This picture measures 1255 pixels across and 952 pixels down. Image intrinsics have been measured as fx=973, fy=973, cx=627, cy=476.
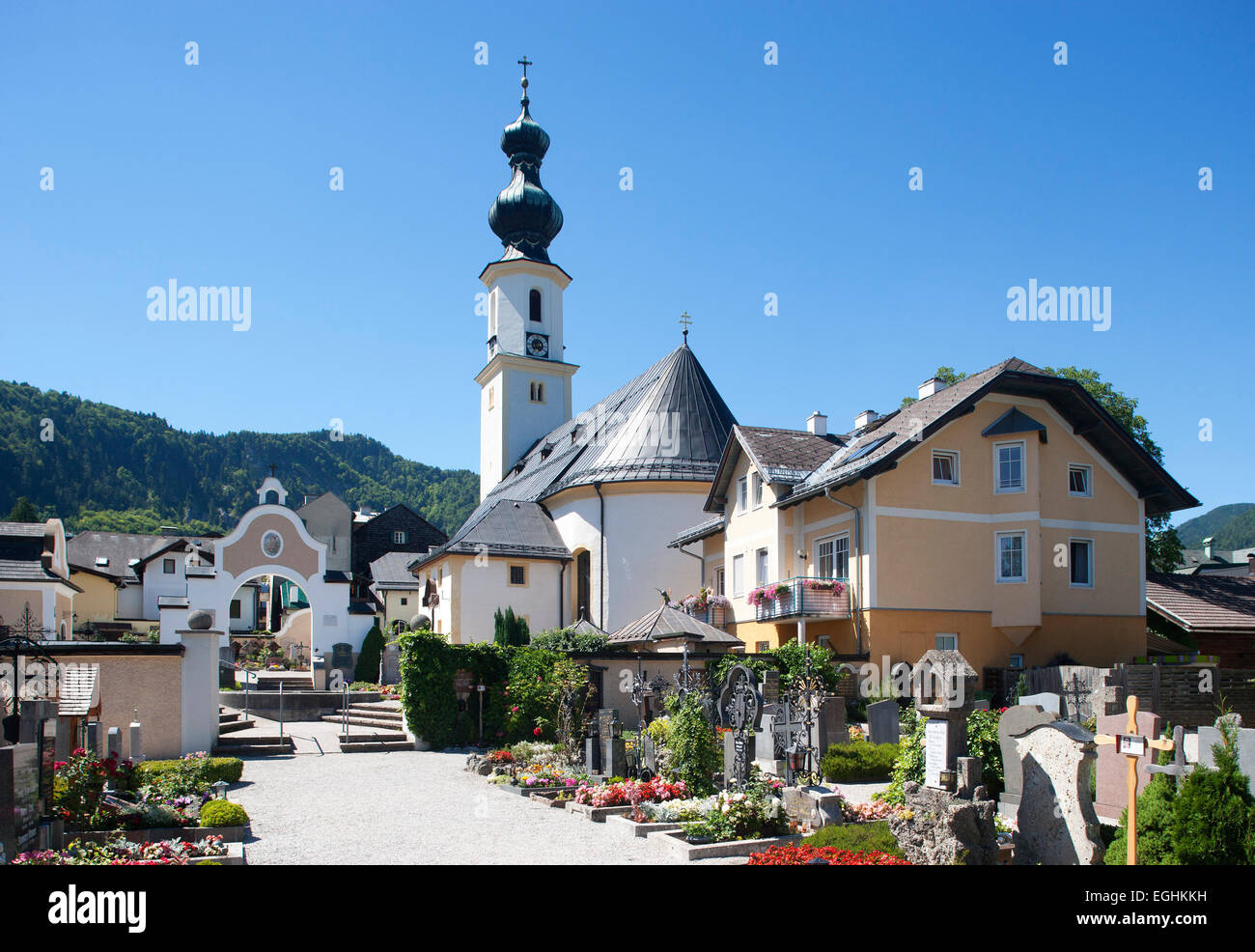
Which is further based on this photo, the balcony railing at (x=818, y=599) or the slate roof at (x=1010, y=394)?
the balcony railing at (x=818, y=599)

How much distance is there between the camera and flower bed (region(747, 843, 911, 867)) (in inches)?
357

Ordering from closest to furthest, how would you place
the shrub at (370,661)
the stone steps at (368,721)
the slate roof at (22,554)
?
the stone steps at (368,721)
the slate roof at (22,554)
the shrub at (370,661)

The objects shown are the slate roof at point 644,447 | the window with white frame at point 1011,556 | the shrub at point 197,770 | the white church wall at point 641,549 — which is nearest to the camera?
the shrub at point 197,770

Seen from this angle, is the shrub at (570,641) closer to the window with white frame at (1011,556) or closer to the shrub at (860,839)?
the window with white frame at (1011,556)

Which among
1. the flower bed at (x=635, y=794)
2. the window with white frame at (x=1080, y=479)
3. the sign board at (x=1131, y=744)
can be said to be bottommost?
the flower bed at (x=635, y=794)

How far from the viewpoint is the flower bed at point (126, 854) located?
29.2 feet

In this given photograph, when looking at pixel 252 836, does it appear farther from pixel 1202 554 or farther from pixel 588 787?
pixel 1202 554

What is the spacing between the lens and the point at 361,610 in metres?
43.1

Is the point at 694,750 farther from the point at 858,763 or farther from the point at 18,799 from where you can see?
the point at 18,799

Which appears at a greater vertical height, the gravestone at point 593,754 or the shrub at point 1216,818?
the shrub at point 1216,818

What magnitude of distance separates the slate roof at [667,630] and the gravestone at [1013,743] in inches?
433

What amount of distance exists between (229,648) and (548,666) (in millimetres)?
20882

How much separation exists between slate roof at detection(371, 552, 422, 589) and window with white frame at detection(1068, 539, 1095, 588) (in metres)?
30.2

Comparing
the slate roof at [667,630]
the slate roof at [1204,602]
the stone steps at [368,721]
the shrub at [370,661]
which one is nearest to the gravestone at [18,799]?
the slate roof at [667,630]
